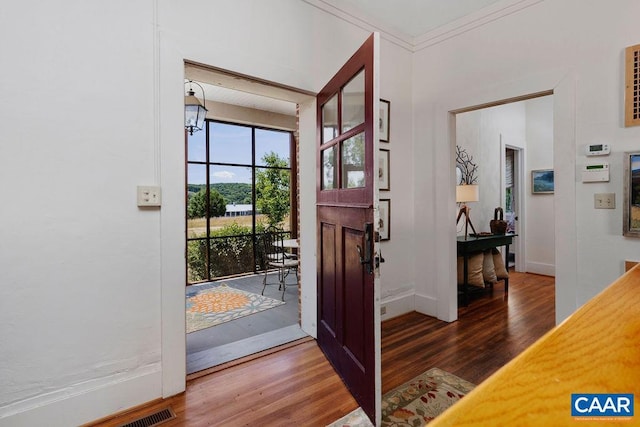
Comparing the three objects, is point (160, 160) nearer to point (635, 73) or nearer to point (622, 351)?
point (622, 351)

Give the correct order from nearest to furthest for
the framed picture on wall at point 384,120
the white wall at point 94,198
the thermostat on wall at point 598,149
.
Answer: the white wall at point 94,198 < the thermostat on wall at point 598,149 < the framed picture on wall at point 384,120

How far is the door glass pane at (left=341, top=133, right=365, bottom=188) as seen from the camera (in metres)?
1.98

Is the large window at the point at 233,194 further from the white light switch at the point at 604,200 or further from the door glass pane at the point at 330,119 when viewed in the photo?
Answer: the white light switch at the point at 604,200

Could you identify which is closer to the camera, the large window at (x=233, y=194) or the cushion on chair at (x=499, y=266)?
the cushion on chair at (x=499, y=266)

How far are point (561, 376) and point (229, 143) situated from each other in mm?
5758

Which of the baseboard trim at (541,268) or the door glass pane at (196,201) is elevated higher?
the door glass pane at (196,201)

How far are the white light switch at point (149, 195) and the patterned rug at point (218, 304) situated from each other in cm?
165

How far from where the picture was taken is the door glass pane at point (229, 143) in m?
5.51

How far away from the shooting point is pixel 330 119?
8.03ft

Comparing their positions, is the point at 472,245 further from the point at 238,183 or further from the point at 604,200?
the point at 238,183

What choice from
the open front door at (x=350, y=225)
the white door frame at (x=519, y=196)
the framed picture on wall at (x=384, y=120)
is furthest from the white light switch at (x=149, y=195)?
the white door frame at (x=519, y=196)

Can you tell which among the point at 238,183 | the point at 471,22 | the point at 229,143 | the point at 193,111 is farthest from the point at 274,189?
the point at 471,22

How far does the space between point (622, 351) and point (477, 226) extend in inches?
196

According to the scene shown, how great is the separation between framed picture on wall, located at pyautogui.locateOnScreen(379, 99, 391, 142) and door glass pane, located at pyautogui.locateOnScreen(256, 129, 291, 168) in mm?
3298
